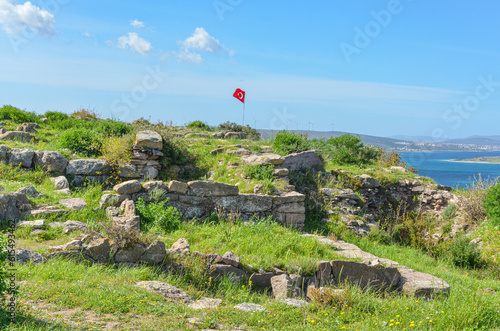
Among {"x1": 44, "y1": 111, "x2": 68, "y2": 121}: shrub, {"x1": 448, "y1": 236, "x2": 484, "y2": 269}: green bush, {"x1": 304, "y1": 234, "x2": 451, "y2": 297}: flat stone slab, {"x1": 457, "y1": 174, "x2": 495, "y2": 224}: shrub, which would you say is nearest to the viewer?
{"x1": 304, "y1": 234, "x2": 451, "y2": 297}: flat stone slab

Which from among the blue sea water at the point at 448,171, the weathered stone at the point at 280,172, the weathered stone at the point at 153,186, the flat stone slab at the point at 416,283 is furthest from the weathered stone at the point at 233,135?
the flat stone slab at the point at 416,283

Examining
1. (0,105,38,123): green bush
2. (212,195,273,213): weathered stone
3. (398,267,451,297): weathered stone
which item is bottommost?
(398,267,451,297): weathered stone

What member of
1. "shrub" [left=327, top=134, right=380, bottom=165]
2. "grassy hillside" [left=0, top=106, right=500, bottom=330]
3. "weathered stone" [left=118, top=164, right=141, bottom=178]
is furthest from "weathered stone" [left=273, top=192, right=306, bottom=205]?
"shrub" [left=327, top=134, right=380, bottom=165]

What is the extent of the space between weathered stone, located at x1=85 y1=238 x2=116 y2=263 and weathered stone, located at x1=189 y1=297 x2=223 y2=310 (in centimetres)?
196

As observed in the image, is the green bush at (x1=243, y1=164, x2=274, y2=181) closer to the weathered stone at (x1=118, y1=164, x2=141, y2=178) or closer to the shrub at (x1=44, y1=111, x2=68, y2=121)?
the weathered stone at (x1=118, y1=164, x2=141, y2=178)

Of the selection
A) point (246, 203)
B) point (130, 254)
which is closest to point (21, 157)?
point (130, 254)

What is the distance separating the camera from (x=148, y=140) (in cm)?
1097

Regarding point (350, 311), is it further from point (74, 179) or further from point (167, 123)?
point (167, 123)

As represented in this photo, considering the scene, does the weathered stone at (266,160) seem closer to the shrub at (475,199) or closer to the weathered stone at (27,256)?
the shrub at (475,199)

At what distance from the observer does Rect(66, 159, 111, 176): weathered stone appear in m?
9.92

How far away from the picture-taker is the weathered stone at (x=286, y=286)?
20.1ft

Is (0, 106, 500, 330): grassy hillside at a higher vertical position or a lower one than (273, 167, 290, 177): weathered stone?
lower

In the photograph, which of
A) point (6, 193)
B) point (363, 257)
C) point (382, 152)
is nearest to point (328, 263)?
point (363, 257)

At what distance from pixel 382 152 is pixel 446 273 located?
10.00 meters
